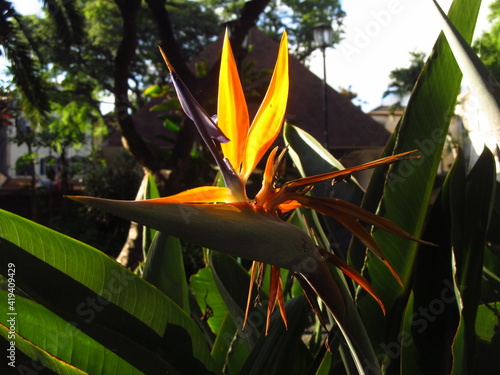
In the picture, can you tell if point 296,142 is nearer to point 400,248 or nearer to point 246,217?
point 400,248

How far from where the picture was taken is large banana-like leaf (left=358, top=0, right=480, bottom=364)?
2.00 feet

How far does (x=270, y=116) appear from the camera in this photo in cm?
43

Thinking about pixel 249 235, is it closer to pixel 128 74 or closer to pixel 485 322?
pixel 485 322

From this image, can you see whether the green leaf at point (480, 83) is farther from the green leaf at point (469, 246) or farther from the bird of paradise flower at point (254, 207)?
the green leaf at point (469, 246)

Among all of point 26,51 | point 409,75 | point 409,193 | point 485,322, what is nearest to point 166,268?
point 409,193

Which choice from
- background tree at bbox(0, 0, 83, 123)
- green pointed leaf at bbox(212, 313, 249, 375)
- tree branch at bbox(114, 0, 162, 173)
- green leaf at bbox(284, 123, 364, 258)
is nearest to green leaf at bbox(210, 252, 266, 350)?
green pointed leaf at bbox(212, 313, 249, 375)

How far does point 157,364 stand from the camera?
0.51 meters

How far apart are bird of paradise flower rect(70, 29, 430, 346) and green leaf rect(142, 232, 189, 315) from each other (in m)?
0.31

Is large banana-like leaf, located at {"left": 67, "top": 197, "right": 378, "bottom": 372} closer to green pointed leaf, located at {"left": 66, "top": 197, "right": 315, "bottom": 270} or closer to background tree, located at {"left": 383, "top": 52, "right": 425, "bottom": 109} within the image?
green pointed leaf, located at {"left": 66, "top": 197, "right": 315, "bottom": 270}

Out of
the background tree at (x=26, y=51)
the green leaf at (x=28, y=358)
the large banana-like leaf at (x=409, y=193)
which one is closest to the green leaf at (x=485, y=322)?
the large banana-like leaf at (x=409, y=193)

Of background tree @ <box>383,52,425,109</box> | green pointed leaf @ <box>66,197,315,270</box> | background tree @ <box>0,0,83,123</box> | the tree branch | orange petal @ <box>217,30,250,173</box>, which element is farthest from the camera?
background tree @ <box>0,0,83,123</box>

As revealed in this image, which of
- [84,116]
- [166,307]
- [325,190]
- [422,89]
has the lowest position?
[166,307]

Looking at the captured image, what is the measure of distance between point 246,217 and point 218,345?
18.4 inches

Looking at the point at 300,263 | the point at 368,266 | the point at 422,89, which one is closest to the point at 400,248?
the point at 368,266
